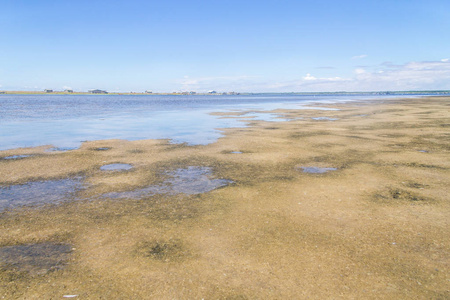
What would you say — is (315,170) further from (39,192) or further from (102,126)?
(102,126)

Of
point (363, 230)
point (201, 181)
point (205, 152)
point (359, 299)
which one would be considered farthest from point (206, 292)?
point (205, 152)

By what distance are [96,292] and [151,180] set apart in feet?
20.8

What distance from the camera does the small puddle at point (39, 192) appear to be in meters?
8.64

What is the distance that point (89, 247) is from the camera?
6.14 m

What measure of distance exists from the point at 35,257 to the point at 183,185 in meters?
5.23

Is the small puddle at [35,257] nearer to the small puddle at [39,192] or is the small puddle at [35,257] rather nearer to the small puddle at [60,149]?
the small puddle at [39,192]

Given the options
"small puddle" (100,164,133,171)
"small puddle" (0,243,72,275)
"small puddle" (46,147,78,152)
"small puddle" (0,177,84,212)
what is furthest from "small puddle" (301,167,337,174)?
"small puddle" (46,147,78,152)

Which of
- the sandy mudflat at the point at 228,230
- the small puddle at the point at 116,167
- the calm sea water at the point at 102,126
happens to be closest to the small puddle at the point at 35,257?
the sandy mudflat at the point at 228,230

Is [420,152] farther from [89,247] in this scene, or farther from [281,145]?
[89,247]

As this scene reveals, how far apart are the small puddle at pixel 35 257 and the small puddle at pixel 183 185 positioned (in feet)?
10.3

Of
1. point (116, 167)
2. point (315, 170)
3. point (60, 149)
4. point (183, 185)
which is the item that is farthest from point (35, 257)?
point (60, 149)

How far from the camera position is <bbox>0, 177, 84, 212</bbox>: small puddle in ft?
28.3

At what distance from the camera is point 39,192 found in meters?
9.52

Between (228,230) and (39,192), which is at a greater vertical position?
(39,192)
